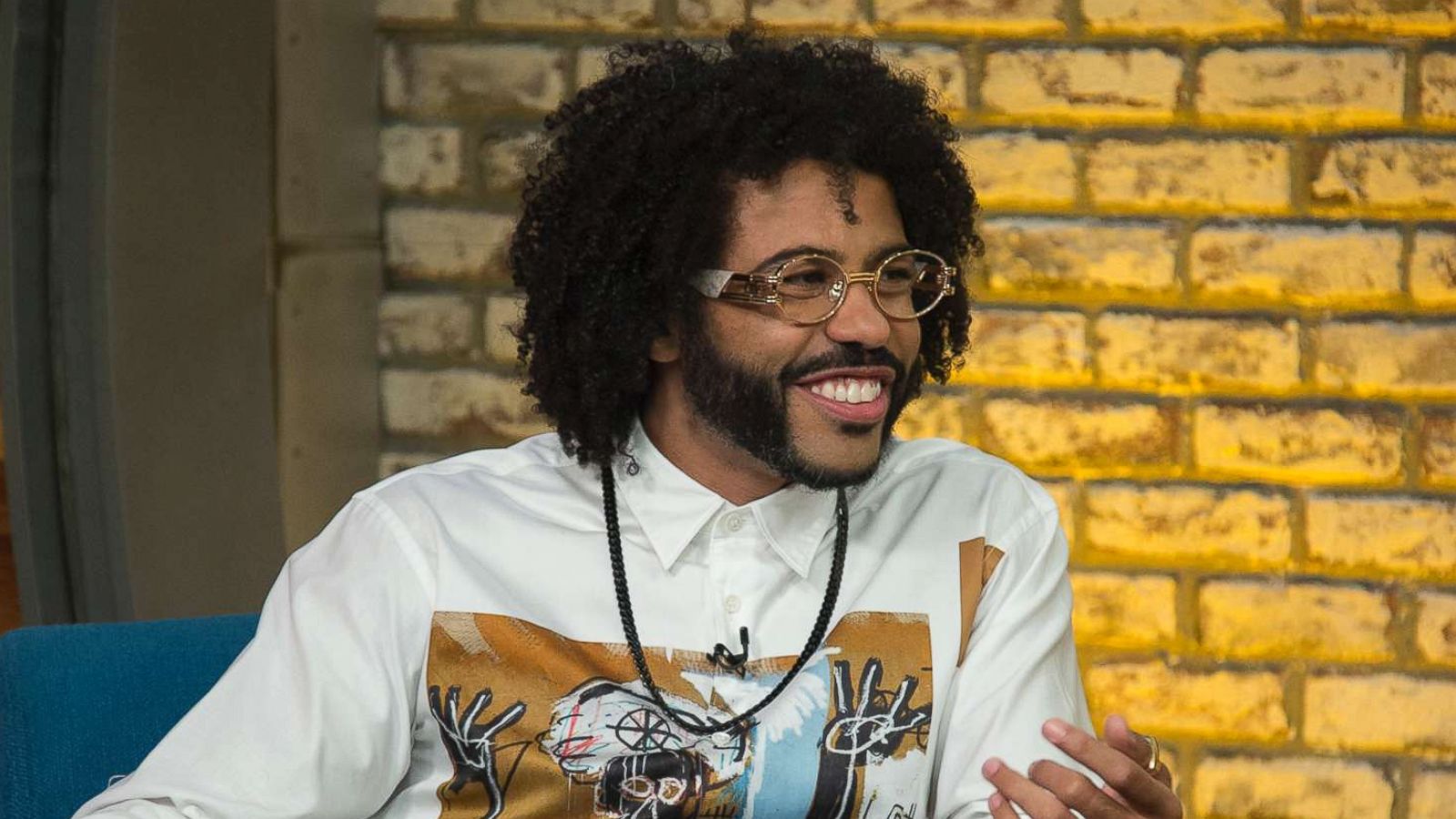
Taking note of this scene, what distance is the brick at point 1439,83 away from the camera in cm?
241

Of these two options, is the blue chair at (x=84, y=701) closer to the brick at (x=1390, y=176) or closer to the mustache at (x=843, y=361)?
the mustache at (x=843, y=361)

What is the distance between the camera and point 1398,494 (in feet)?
8.08

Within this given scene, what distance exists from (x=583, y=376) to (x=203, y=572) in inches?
33.4

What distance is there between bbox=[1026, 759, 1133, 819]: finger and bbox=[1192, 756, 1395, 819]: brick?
1.17 metres

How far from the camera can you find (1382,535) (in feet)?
8.10

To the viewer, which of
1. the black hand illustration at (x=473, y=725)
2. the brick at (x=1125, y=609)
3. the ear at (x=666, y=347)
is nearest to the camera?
the black hand illustration at (x=473, y=725)

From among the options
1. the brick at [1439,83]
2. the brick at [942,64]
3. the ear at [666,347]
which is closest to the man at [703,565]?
the ear at [666,347]

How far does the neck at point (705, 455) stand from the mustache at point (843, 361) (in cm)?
10

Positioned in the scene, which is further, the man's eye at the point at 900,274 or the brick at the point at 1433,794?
the brick at the point at 1433,794

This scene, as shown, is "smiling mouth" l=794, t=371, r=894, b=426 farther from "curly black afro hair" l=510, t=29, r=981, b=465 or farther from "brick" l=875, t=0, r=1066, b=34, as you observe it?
"brick" l=875, t=0, r=1066, b=34

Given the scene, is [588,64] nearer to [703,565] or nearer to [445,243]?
[445,243]

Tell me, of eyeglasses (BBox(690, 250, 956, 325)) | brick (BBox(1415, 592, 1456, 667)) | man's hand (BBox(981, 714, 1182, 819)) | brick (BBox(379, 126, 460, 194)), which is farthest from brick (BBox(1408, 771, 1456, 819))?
brick (BBox(379, 126, 460, 194))

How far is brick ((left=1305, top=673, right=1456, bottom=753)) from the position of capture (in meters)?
2.49

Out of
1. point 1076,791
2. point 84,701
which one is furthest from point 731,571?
point 84,701
